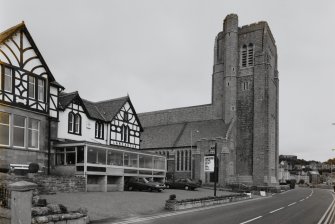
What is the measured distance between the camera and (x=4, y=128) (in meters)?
23.8

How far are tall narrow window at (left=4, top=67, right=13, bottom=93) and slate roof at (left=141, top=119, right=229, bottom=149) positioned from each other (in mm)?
39811

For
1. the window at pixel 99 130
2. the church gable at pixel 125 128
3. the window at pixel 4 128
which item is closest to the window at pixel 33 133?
the window at pixel 4 128

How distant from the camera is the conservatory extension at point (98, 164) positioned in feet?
97.1

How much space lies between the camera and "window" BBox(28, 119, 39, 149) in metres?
26.3

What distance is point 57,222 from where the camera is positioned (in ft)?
43.5

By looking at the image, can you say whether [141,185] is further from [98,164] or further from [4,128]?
[4,128]

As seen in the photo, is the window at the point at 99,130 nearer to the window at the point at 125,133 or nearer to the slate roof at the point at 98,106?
the slate roof at the point at 98,106

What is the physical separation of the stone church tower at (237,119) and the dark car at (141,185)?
914 inches

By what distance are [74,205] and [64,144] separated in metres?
12.0

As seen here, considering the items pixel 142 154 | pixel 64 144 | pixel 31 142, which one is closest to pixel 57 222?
pixel 31 142

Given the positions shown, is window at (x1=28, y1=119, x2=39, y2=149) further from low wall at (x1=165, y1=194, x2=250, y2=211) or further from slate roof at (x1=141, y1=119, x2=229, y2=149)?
slate roof at (x1=141, y1=119, x2=229, y2=149)

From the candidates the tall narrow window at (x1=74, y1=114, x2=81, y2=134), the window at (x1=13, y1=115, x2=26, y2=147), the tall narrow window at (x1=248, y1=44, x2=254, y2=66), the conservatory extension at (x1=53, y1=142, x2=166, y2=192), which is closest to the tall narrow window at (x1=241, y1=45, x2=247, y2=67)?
the tall narrow window at (x1=248, y1=44, x2=254, y2=66)

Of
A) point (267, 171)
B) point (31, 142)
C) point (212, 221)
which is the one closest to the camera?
point (212, 221)

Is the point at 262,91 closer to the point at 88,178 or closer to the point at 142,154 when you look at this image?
the point at 142,154
